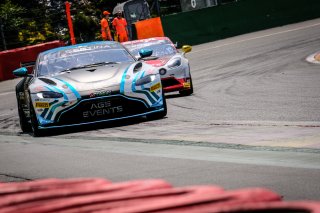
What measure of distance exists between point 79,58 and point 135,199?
9.10 metres

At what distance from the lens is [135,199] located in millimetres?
2041

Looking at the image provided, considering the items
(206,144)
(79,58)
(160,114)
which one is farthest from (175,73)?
(206,144)

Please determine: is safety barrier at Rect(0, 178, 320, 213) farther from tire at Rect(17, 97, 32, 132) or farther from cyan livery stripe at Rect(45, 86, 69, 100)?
tire at Rect(17, 97, 32, 132)

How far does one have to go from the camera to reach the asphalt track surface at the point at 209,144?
556 centimetres

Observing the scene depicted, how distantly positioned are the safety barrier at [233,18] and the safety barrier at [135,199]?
2915 centimetres

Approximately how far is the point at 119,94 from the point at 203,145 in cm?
289

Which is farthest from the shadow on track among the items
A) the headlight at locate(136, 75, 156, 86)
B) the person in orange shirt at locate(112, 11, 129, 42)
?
the person in orange shirt at locate(112, 11, 129, 42)

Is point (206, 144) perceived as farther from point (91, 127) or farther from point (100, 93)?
point (91, 127)

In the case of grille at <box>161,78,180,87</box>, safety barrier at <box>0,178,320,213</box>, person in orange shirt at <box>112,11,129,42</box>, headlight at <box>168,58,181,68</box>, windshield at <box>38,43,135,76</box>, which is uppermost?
safety barrier at <box>0,178,320,213</box>

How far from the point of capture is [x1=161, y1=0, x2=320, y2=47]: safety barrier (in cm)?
3170

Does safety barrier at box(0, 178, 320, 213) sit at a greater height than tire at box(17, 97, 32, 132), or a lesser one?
greater

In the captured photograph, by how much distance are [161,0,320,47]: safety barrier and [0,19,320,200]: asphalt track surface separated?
55.5 feet

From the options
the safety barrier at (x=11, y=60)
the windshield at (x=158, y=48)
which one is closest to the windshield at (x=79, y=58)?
the windshield at (x=158, y=48)

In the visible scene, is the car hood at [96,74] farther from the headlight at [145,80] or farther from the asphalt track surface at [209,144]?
the asphalt track surface at [209,144]
